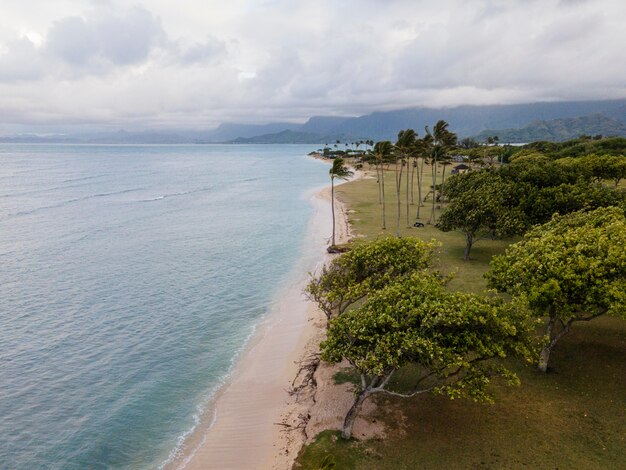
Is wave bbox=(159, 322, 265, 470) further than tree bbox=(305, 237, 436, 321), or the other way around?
tree bbox=(305, 237, 436, 321)

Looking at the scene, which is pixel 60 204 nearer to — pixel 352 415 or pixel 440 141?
pixel 440 141

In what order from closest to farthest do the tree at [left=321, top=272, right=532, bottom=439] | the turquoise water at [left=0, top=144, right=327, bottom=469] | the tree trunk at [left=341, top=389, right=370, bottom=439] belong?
the tree at [left=321, top=272, right=532, bottom=439] < the tree trunk at [left=341, top=389, right=370, bottom=439] < the turquoise water at [left=0, top=144, right=327, bottom=469]

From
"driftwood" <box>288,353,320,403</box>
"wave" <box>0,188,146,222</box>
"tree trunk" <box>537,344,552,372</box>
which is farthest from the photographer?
"wave" <box>0,188,146,222</box>

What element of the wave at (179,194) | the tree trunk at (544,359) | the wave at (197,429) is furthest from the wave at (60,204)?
A: the tree trunk at (544,359)

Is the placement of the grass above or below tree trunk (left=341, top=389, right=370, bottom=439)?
below

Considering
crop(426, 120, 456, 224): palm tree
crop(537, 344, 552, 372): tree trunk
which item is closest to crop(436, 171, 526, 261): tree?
crop(426, 120, 456, 224): palm tree

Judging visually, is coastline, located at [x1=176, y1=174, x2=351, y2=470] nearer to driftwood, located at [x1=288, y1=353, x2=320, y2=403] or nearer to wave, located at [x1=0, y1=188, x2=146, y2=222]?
driftwood, located at [x1=288, y1=353, x2=320, y2=403]

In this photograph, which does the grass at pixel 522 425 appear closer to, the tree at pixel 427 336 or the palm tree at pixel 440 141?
the tree at pixel 427 336
